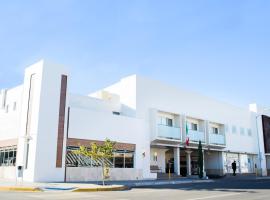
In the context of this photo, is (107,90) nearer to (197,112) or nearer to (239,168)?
(197,112)

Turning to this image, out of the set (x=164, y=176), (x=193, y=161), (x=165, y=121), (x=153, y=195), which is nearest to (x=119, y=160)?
(x=164, y=176)

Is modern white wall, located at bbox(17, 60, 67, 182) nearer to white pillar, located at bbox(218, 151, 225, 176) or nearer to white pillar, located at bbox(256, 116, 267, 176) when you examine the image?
white pillar, located at bbox(218, 151, 225, 176)

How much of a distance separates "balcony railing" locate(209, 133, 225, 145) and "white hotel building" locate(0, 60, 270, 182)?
86 millimetres

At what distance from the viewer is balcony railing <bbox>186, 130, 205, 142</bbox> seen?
3556cm

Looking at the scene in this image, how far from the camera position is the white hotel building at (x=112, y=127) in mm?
24094

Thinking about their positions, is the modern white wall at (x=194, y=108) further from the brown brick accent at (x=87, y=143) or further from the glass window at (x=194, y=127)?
the brown brick accent at (x=87, y=143)

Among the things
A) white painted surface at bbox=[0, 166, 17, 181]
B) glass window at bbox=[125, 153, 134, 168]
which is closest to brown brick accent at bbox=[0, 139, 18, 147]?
white painted surface at bbox=[0, 166, 17, 181]

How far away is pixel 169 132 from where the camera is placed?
32.7m

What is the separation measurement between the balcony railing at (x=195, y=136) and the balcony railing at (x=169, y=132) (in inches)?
82.3

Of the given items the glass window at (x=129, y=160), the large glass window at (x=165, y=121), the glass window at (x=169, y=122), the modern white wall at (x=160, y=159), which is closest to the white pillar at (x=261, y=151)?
the modern white wall at (x=160, y=159)

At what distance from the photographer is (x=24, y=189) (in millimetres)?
17328

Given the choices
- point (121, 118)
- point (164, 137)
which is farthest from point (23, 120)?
point (164, 137)

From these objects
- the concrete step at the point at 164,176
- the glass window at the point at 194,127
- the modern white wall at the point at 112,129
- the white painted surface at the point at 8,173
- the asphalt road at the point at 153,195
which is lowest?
the asphalt road at the point at 153,195

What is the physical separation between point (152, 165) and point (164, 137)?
11.2 ft
